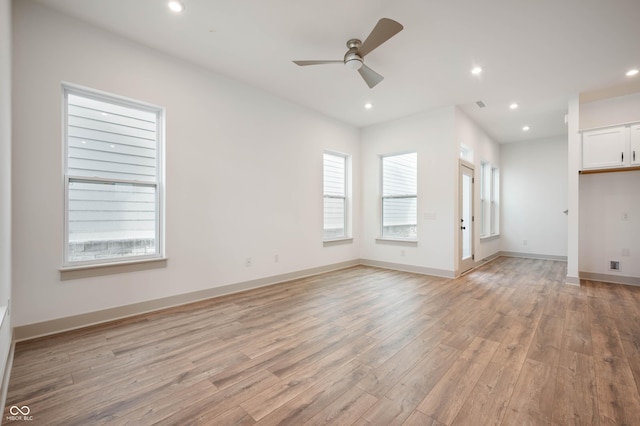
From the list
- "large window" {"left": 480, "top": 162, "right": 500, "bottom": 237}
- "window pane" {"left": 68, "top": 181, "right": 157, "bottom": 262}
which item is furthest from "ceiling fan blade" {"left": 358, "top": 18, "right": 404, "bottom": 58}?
"large window" {"left": 480, "top": 162, "right": 500, "bottom": 237}

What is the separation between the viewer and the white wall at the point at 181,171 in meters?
2.50

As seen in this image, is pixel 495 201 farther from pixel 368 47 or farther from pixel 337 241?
pixel 368 47

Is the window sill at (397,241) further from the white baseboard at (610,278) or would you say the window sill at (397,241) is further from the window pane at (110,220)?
the window pane at (110,220)

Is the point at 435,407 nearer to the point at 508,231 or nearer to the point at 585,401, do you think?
the point at 585,401

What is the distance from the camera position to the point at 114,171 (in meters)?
3.03

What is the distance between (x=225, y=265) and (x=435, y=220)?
3800 mm

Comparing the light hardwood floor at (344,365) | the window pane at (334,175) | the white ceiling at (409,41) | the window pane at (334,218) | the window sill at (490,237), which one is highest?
the white ceiling at (409,41)

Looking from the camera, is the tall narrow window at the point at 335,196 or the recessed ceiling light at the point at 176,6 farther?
the tall narrow window at the point at 335,196

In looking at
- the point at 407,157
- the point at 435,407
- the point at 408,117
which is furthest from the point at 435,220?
the point at 435,407

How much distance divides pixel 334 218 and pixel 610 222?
4.86m

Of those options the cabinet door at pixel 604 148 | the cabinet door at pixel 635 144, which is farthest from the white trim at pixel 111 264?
the cabinet door at pixel 635 144

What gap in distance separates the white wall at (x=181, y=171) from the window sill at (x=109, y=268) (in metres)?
0.05

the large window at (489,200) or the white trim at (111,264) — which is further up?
the large window at (489,200)

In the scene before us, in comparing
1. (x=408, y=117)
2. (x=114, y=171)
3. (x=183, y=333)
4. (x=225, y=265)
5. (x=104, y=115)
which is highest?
(x=408, y=117)
